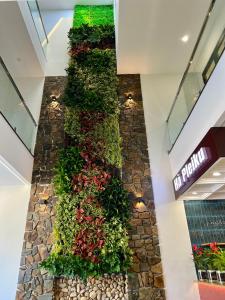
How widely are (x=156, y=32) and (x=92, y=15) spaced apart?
3814 millimetres

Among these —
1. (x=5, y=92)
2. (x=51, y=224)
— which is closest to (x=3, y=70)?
(x=5, y=92)

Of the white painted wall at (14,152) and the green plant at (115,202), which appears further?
the green plant at (115,202)

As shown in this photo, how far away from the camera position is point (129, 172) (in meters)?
6.32

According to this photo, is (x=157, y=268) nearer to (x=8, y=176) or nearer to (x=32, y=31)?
(x=8, y=176)

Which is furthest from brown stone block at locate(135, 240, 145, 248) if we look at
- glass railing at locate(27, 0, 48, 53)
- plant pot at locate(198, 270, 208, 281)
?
glass railing at locate(27, 0, 48, 53)

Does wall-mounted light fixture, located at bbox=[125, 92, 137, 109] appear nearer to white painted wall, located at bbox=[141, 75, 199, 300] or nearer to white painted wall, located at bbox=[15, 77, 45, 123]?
white painted wall, located at bbox=[141, 75, 199, 300]

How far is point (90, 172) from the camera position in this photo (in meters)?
6.12

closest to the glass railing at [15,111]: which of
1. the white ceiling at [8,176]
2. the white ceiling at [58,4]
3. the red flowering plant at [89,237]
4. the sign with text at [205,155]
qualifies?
the white ceiling at [8,176]

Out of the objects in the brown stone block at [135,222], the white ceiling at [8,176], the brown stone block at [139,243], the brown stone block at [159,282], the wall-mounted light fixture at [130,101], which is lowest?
the brown stone block at [159,282]

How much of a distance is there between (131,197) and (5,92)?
12.3 feet

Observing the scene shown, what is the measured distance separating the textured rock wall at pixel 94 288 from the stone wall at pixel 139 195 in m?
0.21

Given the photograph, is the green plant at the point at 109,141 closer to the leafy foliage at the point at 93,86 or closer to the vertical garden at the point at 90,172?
the vertical garden at the point at 90,172

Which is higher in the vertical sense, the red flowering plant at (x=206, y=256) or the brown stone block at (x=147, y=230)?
the brown stone block at (x=147, y=230)

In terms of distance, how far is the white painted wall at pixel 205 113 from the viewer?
3.61 meters
